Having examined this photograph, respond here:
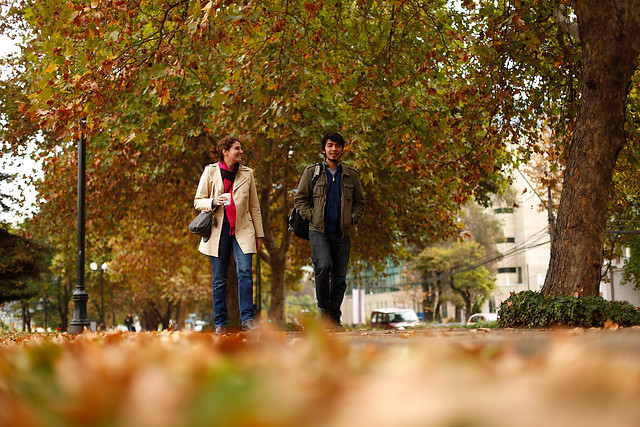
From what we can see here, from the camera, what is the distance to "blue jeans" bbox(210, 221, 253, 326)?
8.18 m

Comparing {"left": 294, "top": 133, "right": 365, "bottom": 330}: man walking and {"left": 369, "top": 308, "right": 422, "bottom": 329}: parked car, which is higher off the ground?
{"left": 294, "top": 133, "right": 365, "bottom": 330}: man walking

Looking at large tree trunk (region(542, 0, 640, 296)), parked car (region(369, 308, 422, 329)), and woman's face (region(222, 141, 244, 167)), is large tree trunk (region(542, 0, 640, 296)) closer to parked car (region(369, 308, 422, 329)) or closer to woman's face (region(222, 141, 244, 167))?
woman's face (region(222, 141, 244, 167))

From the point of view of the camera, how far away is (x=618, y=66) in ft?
31.6

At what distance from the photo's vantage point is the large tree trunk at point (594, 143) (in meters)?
9.45

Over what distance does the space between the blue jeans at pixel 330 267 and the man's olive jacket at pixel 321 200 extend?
0.42 feet

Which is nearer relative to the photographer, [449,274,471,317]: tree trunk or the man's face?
the man's face

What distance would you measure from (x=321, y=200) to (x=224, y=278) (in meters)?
1.53

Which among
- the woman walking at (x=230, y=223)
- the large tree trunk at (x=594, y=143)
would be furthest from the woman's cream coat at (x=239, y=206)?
the large tree trunk at (x=594, y=143)

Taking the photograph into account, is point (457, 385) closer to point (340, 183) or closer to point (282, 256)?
point (340, 183)

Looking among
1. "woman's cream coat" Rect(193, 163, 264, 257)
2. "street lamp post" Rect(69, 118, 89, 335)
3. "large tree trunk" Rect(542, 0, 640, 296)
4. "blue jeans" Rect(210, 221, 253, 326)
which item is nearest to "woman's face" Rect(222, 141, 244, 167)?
"woman's cream coat" Rect(193, 163, 264, 257)

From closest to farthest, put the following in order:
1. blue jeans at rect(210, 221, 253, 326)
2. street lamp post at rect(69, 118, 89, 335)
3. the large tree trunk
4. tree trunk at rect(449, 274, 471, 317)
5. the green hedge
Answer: blue jeans at rect(210, 221, 253, 326) → the green hedge → the large tree trunk → street lamp post at rect(69, 118, 89, 335) → tree trunk at rect(449, 274, 471, 317)

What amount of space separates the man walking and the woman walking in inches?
25.1

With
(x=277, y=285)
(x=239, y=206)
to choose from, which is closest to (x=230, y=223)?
(x=239, y=206)

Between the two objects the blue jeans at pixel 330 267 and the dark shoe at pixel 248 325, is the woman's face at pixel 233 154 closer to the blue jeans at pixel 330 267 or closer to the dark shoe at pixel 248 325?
the blue jeans at pixel 330 267
